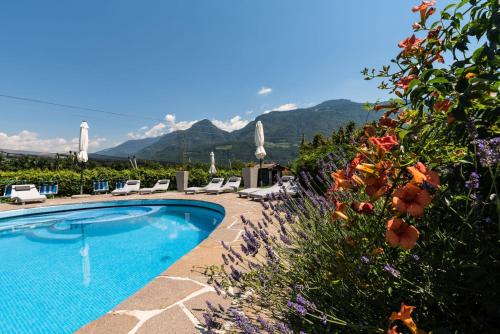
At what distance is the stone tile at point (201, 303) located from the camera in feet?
7.11

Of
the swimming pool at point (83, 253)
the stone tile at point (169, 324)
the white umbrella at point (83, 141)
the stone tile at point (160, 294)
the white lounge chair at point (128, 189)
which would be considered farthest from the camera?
the white lounge chair at point (128, 189)

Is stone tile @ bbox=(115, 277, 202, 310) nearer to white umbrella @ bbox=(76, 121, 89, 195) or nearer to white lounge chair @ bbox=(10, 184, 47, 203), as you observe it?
white lounge chair @ bbox=(10, 184, 47, 203)

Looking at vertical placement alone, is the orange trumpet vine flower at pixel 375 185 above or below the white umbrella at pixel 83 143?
below

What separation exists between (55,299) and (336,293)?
14.5 feet

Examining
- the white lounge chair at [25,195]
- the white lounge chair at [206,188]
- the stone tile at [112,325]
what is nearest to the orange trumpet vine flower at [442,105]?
the stone tile at [112,325]

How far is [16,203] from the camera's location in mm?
11453

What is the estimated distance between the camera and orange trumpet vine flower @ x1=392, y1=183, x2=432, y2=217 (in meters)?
0.71

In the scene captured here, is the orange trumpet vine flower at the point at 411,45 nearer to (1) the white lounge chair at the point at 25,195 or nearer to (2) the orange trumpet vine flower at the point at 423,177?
(2) the orange trumpet vine flower at the point at 423,177

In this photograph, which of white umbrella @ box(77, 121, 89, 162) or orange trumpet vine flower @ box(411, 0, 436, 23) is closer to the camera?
orange trumpet vine flower @ box(411, 0, 436, 23)

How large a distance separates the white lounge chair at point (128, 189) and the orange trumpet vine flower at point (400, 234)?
15482 millimetres

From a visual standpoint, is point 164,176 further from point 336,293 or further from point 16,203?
point 336,293

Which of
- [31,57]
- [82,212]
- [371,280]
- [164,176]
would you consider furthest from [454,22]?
[31,57]

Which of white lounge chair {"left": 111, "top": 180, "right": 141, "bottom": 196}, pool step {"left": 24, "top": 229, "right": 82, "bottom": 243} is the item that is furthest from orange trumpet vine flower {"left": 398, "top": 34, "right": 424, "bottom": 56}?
white lounge chair {"left": 111, "top": 180, "right": 141, "bottom": 196}

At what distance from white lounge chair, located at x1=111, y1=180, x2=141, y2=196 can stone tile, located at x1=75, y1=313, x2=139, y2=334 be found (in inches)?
531
